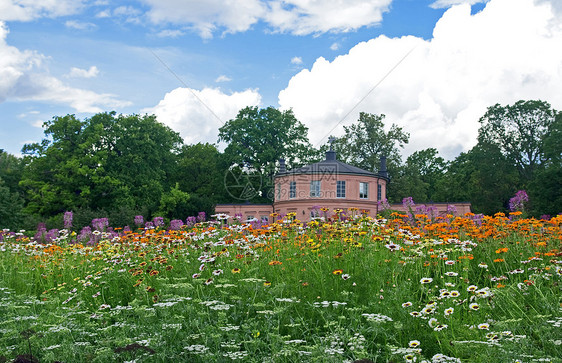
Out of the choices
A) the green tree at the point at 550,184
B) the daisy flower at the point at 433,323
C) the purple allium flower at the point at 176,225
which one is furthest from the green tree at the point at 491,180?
the daisy flower at the point at 433,323

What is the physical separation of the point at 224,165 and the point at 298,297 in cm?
4397

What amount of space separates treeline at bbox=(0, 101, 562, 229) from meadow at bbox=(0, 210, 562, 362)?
913 inches

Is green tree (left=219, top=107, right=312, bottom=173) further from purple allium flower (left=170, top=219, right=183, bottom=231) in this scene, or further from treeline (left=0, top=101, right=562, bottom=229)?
purple allium flower (left=170, top=219, right=183, bottom=231)

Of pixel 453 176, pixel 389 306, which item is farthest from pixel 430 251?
pixel 453 176

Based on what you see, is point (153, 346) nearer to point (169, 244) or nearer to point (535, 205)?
point (169, 244)

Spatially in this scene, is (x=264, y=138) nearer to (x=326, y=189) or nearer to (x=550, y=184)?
(x=326, y=189)

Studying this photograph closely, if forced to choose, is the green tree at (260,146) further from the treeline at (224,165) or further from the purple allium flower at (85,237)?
the purple allium flower at (85,237)

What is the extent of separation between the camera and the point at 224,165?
49.5m

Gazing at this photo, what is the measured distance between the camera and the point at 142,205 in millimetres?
40875

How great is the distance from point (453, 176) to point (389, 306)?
53.7 metres

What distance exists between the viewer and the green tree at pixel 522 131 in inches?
1754

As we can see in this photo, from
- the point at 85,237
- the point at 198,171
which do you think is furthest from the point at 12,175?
the point at 85,237

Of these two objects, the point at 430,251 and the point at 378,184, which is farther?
the point at 378,184

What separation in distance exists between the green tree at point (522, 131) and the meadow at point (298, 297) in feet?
134
